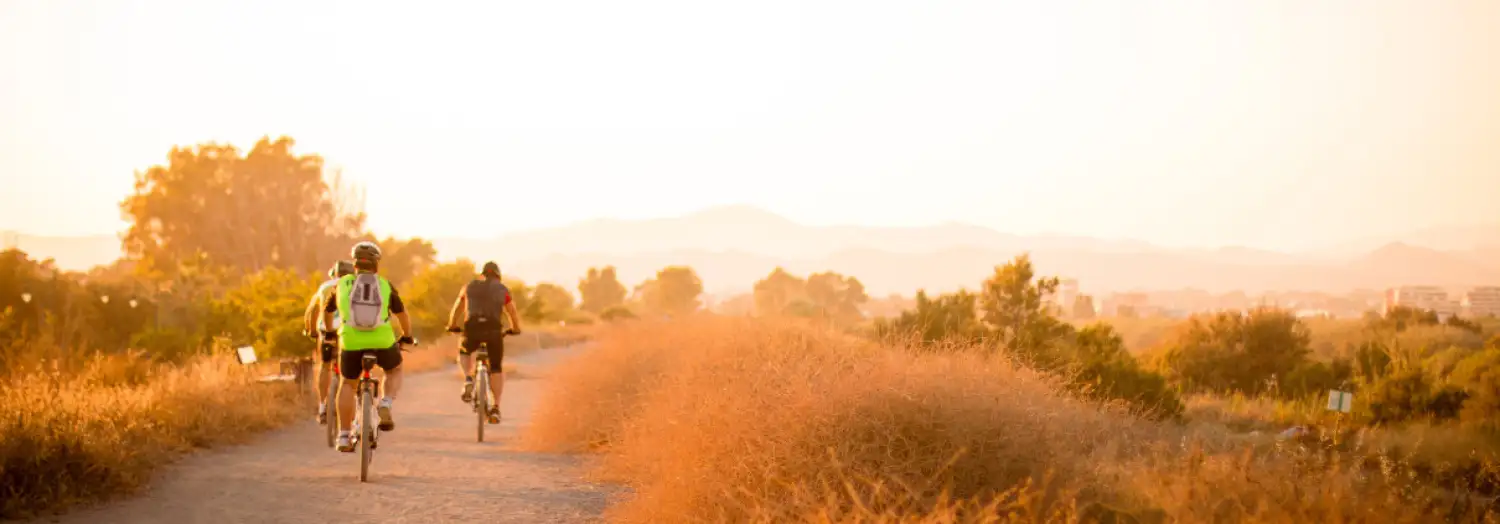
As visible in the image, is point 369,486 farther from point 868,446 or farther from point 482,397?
point 868,446

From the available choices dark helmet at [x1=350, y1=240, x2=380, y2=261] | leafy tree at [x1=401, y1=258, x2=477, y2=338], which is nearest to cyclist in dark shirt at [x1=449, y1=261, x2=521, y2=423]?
dark helmet at [x1=350, y1=240, x2=380, y2=261]

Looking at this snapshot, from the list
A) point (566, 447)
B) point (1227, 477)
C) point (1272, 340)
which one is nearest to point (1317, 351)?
point (1272, 340)

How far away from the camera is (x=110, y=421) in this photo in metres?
10.5

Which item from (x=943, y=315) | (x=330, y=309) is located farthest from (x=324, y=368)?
(x=943, y=315)

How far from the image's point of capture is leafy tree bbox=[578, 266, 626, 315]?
10881cm

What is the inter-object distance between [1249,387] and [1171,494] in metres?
22.3

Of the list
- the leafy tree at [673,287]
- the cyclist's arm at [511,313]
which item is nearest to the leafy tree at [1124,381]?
the cyclist's arm at [511,313]

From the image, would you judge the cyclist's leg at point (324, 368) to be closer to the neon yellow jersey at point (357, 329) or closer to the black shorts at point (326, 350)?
the black shorts at point (326, 350)

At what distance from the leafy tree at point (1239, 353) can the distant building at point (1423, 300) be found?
56.2 ft

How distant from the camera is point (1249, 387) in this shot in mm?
26359

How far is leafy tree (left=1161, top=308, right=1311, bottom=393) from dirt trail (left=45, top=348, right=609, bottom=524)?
728 inches

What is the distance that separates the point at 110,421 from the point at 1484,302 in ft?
169

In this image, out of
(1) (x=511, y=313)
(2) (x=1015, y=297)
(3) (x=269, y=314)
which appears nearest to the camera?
→ (1) (x=511, y=313)

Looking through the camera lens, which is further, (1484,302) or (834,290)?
(834,290)
